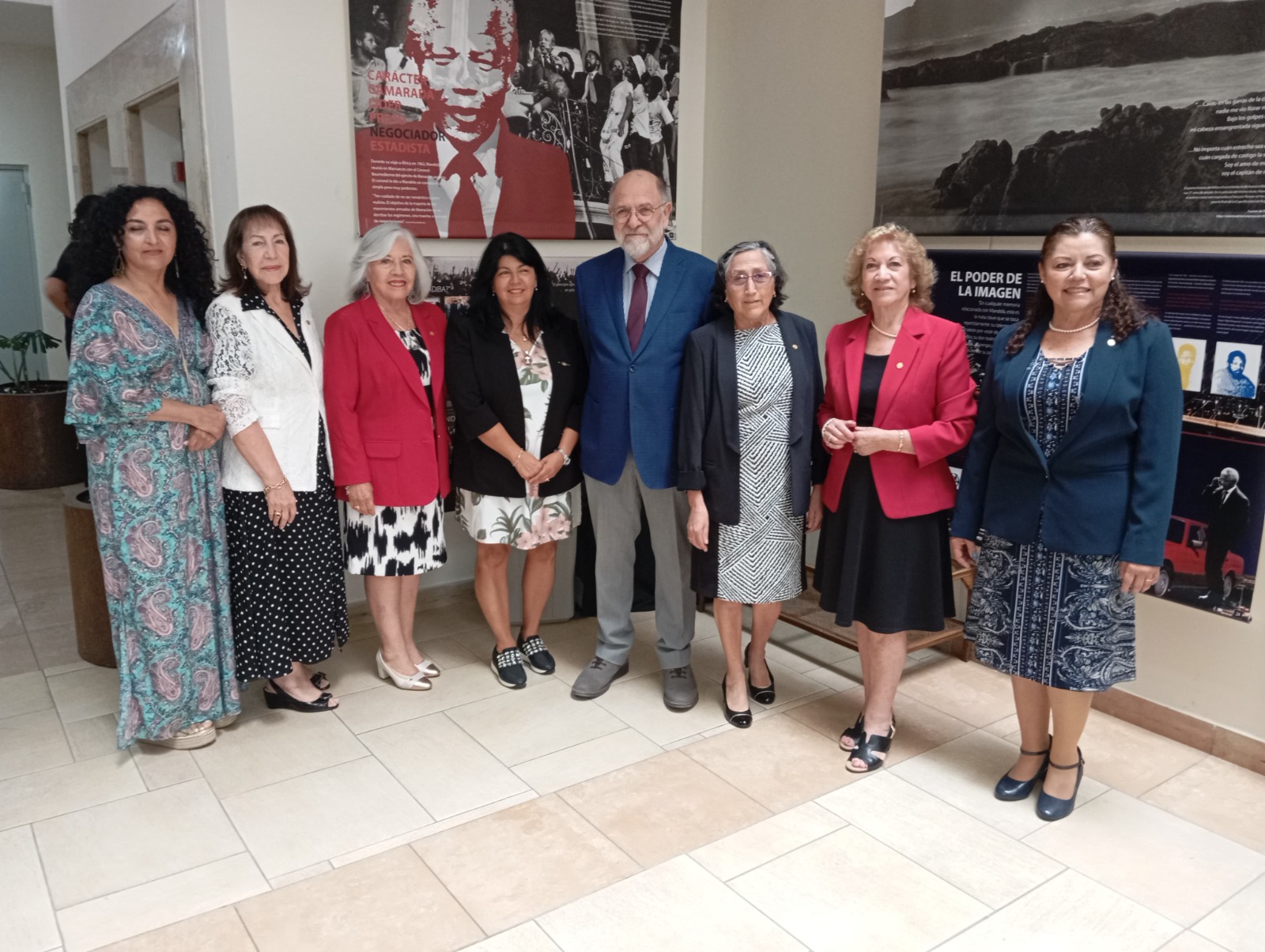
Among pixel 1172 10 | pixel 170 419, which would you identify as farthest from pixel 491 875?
pixel 1172 10

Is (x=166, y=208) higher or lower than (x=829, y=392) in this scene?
higher

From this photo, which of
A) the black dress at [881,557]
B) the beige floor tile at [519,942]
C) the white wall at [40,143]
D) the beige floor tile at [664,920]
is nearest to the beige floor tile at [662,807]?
the beige floor tile at [664,920]

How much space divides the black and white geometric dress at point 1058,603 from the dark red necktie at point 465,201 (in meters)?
2.33

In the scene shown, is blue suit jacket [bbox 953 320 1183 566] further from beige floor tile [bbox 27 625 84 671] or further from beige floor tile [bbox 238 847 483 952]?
beige floor tile [bbox 27 625 84 671]

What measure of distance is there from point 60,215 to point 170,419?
261 inches

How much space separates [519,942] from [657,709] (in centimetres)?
120

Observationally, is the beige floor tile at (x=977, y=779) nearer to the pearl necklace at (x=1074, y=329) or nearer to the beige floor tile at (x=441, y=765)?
the beige floor tile at (x=441, y=765)

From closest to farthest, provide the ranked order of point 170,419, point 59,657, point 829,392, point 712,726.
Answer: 1. point 170,419
2. point 829,392
3. point 712,726
4. point 59,657

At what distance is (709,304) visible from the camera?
303cm

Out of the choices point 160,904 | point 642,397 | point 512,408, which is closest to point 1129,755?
point 642,397

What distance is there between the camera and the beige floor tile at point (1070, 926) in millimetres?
2096

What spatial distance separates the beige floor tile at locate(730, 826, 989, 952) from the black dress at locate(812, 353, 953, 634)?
644 millimetres

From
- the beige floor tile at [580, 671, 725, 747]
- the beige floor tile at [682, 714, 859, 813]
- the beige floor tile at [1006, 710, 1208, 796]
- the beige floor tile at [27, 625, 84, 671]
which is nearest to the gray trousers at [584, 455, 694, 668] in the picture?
the beige floor tile at [580, 671, 725, 747]

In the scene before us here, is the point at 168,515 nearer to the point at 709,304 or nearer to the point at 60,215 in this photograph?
the point at 709,304
